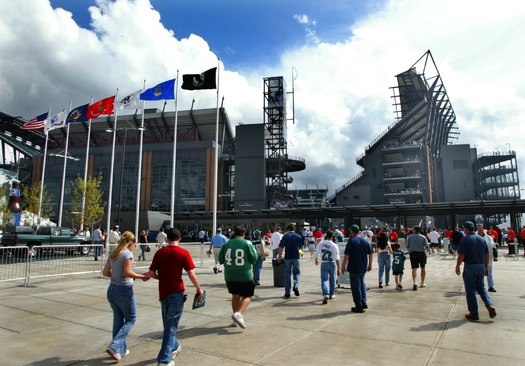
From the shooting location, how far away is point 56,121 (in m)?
32.0

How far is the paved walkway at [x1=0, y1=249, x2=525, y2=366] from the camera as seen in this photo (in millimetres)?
4895

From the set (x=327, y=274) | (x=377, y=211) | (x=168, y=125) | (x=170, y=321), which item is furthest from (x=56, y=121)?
(x=168, y=125)

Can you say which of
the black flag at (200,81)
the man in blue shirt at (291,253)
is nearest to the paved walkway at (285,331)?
the man in blue shirt at (291,253)

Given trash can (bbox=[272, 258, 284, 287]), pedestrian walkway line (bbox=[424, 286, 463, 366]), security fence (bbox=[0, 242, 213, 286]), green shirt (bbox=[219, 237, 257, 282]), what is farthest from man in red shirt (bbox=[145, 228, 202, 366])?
security fence (bbox=[0, 242, 213, 286])

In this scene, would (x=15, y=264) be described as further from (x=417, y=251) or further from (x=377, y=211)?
(x=377, y=211)

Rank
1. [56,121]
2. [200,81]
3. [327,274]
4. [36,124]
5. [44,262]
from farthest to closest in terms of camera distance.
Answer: [36,124]
[56,121]
[200,81]
[44,262]
[327,274]

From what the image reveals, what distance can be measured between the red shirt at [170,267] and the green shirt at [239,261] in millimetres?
1480

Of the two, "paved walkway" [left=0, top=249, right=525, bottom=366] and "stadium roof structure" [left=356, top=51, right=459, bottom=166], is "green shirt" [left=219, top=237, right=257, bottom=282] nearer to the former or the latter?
"paved walkway" [left=0, top=249, right=525, bottom=366]

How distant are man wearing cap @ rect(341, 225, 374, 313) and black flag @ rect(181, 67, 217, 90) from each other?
16.8 meters

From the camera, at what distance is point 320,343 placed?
5484 millimetres

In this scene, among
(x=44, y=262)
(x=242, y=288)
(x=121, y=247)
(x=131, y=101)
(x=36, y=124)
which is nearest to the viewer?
(x=121, y=247)

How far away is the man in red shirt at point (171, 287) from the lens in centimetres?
466

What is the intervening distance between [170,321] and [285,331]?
7.35 ft

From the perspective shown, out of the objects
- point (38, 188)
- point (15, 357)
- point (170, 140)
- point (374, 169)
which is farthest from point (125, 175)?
point (15, 357)
